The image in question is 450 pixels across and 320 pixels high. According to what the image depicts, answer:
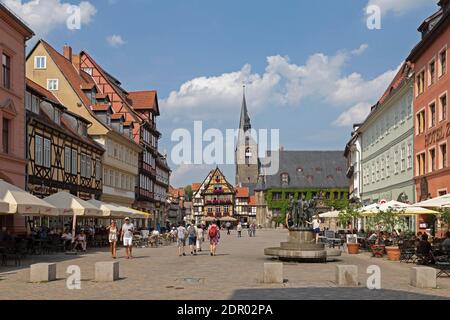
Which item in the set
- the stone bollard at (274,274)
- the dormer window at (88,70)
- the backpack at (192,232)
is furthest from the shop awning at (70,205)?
the dormer window at (88,70)

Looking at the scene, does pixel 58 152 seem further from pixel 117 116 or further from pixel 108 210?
pixel 117 116

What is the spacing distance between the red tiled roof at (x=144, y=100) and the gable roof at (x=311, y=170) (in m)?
51.6

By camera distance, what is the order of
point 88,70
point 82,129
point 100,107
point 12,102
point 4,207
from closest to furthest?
point 4,207 < point 12,102 < point 82,129 < point 100,107 < point 88,70

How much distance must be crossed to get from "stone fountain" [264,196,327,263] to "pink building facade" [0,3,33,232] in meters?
13.6

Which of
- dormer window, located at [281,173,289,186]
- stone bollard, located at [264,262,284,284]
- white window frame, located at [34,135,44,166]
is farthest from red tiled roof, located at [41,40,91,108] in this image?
dormer window, located at [281,173,289,186]

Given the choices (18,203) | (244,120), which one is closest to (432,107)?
(18,203)

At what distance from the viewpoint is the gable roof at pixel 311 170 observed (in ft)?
387

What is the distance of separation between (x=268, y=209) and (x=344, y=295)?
344 feet

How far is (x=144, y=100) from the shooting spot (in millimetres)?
68875

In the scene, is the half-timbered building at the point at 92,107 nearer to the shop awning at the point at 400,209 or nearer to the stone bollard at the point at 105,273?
the shop awning at the point at 400,209

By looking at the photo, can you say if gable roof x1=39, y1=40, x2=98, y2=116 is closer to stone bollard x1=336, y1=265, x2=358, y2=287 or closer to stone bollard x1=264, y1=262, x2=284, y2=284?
stone bollard x1=264, y1=262, x2=284, y2=284

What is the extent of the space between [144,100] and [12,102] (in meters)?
39.1

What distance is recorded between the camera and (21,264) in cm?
2200
